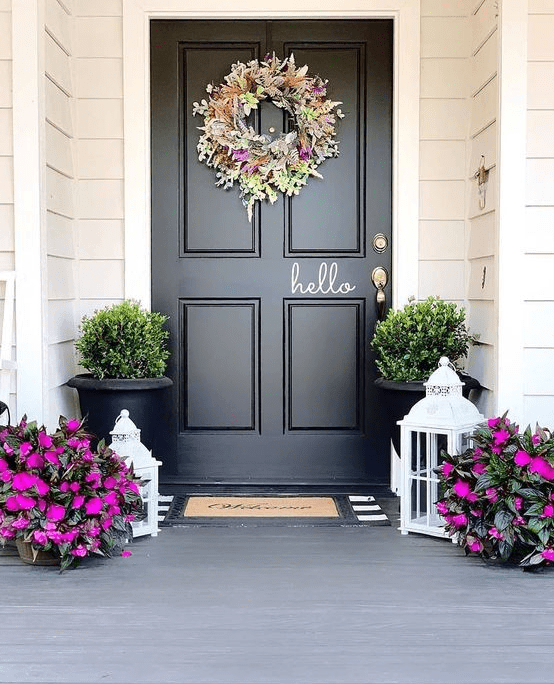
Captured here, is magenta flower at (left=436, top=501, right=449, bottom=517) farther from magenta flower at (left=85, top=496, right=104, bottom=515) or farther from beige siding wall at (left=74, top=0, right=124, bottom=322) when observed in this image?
beige siding wall at (left=74, top=0, right=124, bottom=322)

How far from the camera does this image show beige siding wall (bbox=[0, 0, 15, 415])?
3494mm

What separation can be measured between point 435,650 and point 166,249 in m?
2.45

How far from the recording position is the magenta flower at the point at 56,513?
2.83 meters

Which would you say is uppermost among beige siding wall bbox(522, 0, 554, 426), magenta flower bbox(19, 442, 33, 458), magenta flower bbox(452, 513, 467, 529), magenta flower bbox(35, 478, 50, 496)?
beige siding wall bbox(522, 0, 554, 426)

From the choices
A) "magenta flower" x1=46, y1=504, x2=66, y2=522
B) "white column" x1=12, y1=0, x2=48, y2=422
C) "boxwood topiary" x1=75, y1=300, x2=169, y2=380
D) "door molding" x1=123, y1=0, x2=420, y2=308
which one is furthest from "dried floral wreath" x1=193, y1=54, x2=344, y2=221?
"magenta flower" x1=46, y1=504, x2=66, y2=522

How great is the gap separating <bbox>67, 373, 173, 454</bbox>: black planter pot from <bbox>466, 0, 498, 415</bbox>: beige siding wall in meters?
1.28

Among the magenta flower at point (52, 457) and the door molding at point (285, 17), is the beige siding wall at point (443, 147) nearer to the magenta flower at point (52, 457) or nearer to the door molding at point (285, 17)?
the door molding at point (285, 17)

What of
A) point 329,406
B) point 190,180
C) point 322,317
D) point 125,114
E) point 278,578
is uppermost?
point 125,114

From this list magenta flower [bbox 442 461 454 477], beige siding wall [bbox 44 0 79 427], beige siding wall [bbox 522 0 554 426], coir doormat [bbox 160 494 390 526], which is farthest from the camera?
beige siding wall [bbox 44 0 79 427]

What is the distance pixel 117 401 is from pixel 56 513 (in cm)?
101

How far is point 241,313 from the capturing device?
4238mm

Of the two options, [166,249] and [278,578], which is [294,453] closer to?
[166,249]

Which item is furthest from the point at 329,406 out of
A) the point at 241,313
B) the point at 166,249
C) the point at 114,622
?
the point at 114,622

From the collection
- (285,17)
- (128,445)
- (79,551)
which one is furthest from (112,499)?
(285,17)
